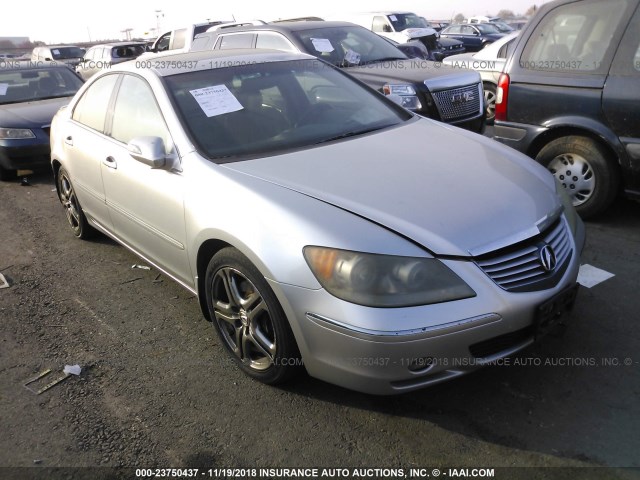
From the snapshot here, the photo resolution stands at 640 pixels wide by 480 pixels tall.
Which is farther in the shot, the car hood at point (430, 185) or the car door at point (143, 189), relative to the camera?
the car door at point (143, 189)

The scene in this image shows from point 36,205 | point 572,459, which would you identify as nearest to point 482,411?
point 572,459

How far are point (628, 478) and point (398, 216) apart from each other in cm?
139

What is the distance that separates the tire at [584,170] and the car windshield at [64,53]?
1979 centimetres

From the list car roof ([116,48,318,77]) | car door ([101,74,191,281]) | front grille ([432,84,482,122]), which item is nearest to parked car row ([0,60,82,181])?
car roof ([116,48,318,77])

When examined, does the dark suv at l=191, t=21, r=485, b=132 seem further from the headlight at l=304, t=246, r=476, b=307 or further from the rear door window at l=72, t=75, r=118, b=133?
the headlight at l=304, t=246, r=476, b=307

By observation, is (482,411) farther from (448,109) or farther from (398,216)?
(448,109)

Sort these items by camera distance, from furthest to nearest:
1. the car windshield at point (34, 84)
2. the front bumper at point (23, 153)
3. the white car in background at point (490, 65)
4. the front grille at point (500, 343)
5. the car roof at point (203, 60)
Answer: the white car in background at point (490, 65) < the car windshield at point (34, 84) < the front bumper at point (23, 153) < the car roof at point (203, 60) < the front grille at point (500, 343)

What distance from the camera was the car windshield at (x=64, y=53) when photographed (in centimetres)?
1989

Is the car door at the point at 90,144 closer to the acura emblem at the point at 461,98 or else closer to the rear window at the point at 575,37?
the rear window at the point at 575,37

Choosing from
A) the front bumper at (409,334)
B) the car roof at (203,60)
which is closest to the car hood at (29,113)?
the car roof at (203,60)

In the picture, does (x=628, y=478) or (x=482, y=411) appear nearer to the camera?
(x=628, y=478)

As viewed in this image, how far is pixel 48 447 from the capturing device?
8.46ft

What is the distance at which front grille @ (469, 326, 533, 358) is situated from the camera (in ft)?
7.68

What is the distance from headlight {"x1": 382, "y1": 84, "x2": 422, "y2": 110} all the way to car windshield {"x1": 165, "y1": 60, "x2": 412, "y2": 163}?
7.95 feet
